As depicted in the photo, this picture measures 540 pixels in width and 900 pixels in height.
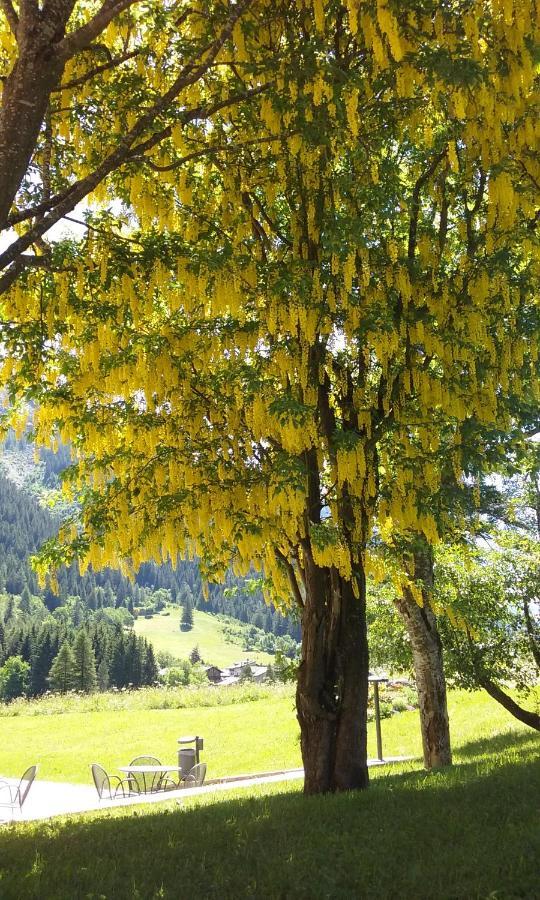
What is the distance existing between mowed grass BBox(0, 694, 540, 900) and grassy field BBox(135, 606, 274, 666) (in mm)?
148688

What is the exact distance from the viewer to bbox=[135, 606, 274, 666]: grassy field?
16138 centimetres

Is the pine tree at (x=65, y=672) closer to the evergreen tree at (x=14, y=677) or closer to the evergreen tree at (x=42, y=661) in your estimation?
the evergreen tree at (x=14, y=677)

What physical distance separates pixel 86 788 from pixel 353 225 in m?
14.1

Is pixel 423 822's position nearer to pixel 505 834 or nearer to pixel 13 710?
pixel 505 834

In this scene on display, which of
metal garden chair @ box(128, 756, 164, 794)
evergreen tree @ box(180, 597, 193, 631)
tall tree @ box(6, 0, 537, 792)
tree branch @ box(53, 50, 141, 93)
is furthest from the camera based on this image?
evergreen tree @ box(180, 597, 193, 631)

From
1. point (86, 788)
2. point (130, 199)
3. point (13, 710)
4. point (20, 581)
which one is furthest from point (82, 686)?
point (20, 581)

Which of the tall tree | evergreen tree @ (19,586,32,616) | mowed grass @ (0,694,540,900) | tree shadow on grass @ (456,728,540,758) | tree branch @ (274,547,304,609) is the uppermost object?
evergreen tree @ (19,586,32,616)

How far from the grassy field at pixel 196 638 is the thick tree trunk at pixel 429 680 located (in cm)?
14465

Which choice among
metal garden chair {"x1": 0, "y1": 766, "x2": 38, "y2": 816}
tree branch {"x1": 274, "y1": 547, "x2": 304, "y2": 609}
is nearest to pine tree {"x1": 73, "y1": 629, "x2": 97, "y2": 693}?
metal garden chair {"x1": 0, "y1": 766, "x2": 38, "y2": 816}

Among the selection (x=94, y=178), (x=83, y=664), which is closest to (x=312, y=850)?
(x=94, y=178)

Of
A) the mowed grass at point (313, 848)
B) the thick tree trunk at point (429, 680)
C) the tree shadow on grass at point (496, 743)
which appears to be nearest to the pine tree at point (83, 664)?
the tree shadow on grass at point (496, 743)

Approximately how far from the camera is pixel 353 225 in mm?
7098

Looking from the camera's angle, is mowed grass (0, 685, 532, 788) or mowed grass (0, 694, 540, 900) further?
mowed grass (0, 685, 532, 788)

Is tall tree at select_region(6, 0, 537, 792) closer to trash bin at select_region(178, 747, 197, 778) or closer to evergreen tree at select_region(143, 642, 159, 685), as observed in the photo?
trash bin at select_region(178, 747, 197, 778)
